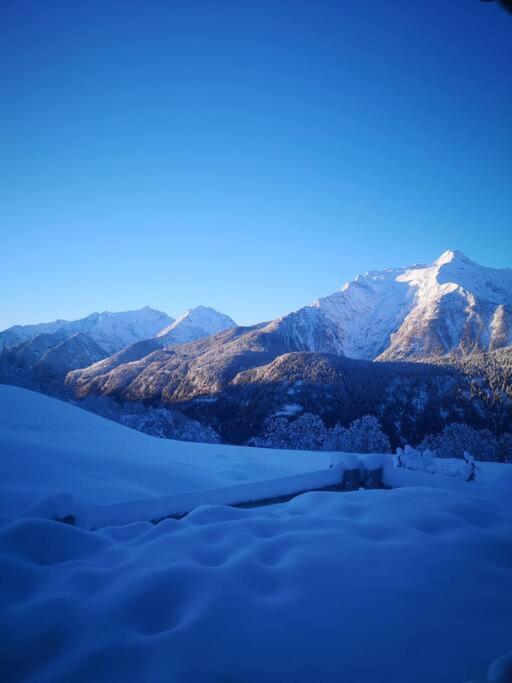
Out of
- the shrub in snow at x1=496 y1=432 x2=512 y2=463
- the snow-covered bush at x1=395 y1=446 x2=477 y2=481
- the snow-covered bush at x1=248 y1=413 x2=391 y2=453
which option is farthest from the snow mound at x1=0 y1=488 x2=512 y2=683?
the shrub in snow at x1=496 y1=432 x2=512 y2=463

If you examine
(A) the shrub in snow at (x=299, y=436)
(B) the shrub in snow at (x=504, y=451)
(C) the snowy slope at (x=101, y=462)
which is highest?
(C) the snowy slope at (x=101, y=462)

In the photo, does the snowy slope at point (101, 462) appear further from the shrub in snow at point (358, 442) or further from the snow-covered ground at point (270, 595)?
the shrub in snow at point (358, 442)

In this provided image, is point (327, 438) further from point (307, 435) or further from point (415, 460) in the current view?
point (415, 460)

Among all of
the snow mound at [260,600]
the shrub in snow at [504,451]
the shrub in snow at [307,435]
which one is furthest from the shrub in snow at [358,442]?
the snow mound at [260,600]

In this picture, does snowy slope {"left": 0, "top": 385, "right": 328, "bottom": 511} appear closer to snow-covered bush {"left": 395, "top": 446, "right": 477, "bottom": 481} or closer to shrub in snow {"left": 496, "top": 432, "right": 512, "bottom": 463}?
snow-covered bush {"left": 395, "top": 446, "right": 477, "bottom": 481}

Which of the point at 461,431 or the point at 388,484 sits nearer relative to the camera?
the point at 388,484

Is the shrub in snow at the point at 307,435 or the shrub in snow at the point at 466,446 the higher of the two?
the shrub in snow at the point at 466,446

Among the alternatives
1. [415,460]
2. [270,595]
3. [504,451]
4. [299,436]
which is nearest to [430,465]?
[415,460]

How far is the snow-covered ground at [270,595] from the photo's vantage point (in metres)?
1.73

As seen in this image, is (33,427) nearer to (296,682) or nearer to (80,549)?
(80,549)

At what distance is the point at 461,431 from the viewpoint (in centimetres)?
4556

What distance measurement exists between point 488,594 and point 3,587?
10.3 feet

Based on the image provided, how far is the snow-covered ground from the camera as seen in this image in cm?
173

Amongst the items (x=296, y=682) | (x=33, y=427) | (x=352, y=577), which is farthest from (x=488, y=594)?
(x=33, y=427)
